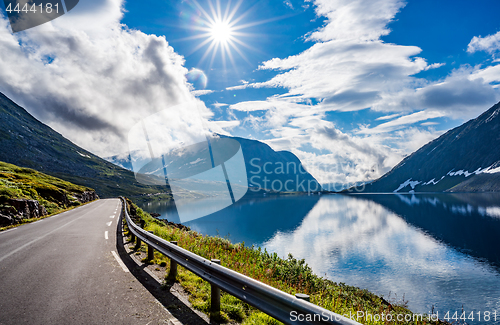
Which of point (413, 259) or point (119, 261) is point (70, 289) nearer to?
point (119, 261)

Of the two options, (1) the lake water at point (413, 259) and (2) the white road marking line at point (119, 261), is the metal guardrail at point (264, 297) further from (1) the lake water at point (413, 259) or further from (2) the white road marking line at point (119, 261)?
(1) the lake water at point (413, 259)

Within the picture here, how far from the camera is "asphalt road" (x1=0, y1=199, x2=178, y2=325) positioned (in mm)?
4566

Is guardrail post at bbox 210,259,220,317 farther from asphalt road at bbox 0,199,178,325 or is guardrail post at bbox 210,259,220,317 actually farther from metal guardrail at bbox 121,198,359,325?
asphalt road at bbox 0,199,178,325

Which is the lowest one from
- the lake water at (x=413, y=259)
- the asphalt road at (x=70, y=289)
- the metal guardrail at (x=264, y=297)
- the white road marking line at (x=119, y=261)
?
the lake water at (x=413, y=259)

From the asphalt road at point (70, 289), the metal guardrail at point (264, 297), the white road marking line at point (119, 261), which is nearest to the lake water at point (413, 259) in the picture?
the white road marking line at point (119, 261)

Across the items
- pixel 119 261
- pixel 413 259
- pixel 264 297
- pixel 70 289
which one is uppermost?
pixel 264 297

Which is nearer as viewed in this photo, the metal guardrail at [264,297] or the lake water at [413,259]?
the metal guardrail at [264,297]

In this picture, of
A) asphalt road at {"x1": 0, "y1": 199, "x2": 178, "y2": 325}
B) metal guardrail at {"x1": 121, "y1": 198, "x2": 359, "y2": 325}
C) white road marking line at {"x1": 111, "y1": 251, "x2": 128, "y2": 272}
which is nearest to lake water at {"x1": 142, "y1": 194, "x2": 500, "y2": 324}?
white road marking line at {"x1": 111, "y1": 251, "x2": 128, "y2": 272}

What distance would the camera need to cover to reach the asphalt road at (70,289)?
15.0 feet

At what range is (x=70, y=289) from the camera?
589 centimetres

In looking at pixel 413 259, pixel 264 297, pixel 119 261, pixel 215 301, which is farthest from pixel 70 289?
pixel 413 259

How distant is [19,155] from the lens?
176 meters

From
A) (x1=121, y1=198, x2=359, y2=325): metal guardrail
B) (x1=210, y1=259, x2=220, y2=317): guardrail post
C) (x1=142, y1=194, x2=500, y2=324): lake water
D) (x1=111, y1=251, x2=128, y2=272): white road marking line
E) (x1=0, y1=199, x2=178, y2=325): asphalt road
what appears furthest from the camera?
(x1=142, y1=194, x2=500, y2=324): lake water

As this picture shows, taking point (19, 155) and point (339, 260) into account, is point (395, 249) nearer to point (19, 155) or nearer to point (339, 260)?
point (339, 260)
